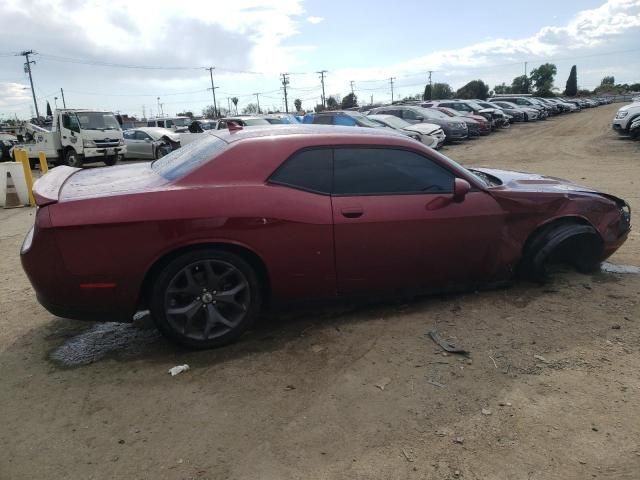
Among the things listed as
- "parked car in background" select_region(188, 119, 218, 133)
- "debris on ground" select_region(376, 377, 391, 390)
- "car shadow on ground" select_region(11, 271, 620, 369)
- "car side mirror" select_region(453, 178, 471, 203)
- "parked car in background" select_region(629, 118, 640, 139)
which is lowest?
"debris on ground" select_region(376, 377, 391, 390)

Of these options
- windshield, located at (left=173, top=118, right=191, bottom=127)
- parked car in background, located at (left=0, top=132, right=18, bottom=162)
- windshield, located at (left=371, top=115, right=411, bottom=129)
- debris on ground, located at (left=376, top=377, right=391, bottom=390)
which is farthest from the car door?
windshield, located at (left=173, top=118, right=191, bottom=127)

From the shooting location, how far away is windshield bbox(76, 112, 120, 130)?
1731 centimetres

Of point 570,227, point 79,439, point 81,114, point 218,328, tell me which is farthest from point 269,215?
point 81,114

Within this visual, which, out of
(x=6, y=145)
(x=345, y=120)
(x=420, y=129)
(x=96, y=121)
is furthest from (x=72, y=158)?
(x=420, y=129)

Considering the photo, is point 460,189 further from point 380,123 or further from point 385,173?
point 380,123

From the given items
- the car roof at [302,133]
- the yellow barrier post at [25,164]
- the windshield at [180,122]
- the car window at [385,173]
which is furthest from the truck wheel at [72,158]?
the car window at [385,173]

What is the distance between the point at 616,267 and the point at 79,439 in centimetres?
482

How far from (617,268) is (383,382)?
3.13 metres

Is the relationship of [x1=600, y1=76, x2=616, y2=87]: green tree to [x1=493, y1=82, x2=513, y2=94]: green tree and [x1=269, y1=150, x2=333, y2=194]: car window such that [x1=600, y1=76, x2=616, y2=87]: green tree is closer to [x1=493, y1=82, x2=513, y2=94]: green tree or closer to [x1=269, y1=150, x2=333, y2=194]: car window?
[x1=493, y1=82, x2=513, y2=94]: green tree

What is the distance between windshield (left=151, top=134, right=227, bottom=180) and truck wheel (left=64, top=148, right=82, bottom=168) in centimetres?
1467

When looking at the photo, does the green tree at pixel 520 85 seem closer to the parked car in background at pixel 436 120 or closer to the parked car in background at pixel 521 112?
the parked car in background at pixel 521 112

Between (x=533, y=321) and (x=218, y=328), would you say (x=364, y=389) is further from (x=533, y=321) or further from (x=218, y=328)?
(x=533, y=321)

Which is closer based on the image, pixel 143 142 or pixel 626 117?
pixel 626 117

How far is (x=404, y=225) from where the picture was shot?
3.69 meters
